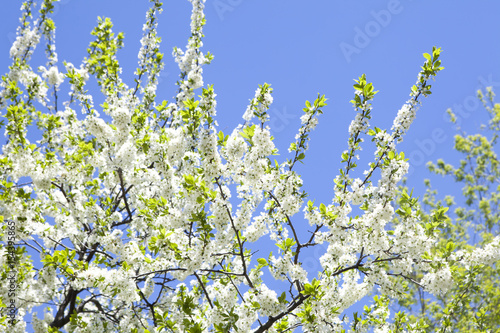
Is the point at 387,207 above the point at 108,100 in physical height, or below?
below

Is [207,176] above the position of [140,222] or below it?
below

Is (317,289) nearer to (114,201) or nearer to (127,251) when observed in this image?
(127,251)

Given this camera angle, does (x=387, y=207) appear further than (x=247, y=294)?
No

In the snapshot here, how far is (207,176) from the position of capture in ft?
14.8

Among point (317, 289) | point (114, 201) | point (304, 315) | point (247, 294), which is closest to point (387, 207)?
point (317, 289)

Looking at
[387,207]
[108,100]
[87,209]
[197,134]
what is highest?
[108,100]

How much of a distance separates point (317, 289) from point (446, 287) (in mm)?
1711

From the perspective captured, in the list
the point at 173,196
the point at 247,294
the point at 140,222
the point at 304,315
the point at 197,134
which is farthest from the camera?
the point at 140,222

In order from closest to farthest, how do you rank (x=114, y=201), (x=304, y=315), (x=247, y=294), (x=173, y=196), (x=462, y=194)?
(x=304, y=315), (x=247, y=294), (x=173, y=196), (x=114, y=201), (x=462, y=194)

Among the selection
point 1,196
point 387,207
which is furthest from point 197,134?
point 1,196

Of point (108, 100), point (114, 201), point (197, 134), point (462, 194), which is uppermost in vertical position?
point (462, 194)

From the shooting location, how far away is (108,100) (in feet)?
21.4

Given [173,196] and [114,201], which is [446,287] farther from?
[114,201]

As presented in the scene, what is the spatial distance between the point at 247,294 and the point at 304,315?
0.96 metres
